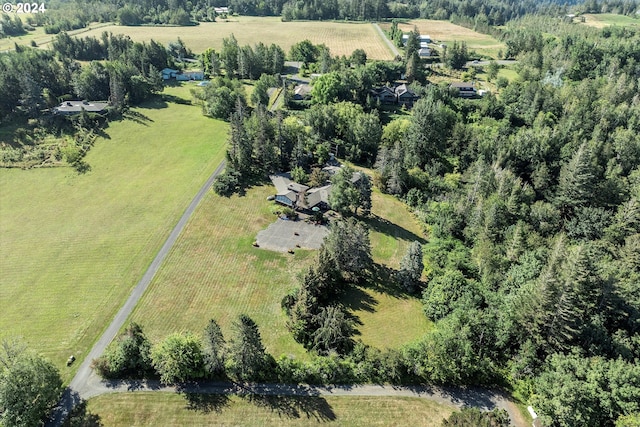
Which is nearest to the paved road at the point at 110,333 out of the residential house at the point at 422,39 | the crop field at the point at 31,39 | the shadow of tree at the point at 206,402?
the shadow of tree at the point at 206,402

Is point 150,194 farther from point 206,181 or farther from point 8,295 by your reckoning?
point 8,295

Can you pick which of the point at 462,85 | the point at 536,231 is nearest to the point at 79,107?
the point at 462,85

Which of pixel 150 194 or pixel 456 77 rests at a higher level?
pixel 456 77

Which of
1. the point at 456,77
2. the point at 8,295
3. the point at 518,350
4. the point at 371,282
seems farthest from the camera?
the point at 456,77

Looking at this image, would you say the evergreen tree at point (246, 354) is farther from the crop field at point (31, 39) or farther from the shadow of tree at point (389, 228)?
the crop field at point (31, 39)

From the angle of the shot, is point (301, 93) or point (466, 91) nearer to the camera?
point (301, 93)

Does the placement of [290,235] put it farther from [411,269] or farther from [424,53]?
[424,53]

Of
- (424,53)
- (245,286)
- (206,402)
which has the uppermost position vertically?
(424,53)

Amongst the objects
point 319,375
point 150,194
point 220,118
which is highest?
point 220,118

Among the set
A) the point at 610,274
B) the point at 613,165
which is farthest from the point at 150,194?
the point at 613,165
